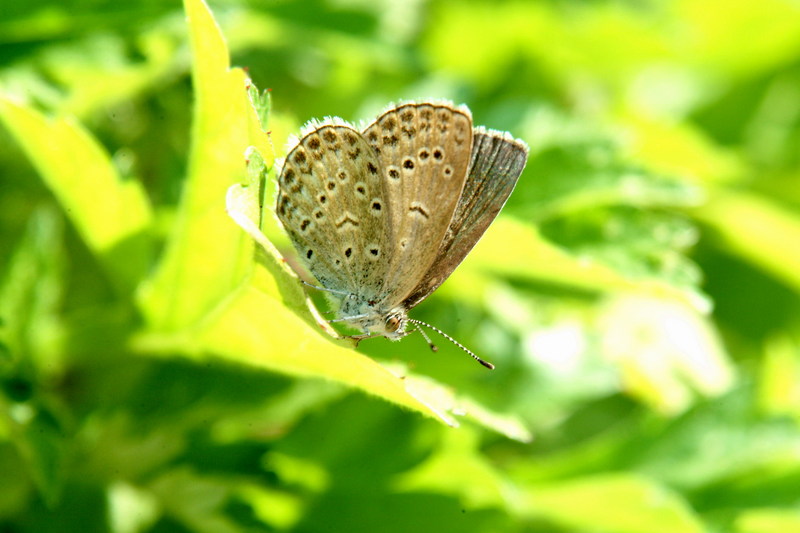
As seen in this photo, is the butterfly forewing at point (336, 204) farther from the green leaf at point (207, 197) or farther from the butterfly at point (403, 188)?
the green leaf at point (207, 197)

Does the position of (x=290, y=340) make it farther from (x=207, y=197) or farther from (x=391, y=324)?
(x=391, y=324)

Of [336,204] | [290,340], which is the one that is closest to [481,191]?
[336,204]

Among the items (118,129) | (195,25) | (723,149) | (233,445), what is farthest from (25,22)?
(723,149)

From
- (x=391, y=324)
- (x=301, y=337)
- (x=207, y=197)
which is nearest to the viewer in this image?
(x=301, y=337)

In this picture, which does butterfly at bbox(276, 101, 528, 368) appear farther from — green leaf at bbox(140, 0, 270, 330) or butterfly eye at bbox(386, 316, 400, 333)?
green leaf at bbox(140, 0, 270, 330)

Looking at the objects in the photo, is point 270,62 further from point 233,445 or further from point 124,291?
point 233,445

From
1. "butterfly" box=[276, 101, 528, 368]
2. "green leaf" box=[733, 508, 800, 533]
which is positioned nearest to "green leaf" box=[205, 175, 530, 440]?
"butterfly" box=[276, 101, 528, 368]
